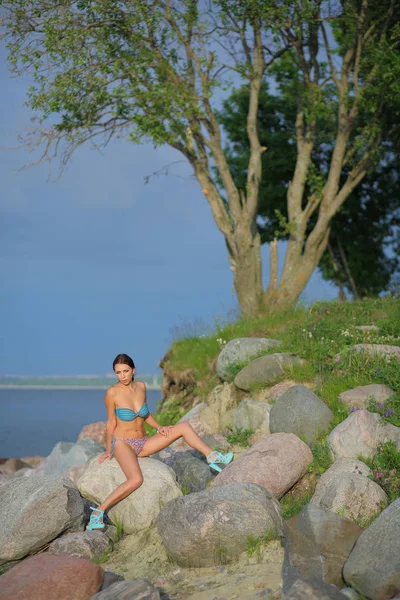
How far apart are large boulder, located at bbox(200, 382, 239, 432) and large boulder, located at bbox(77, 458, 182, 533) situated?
3.32 meters

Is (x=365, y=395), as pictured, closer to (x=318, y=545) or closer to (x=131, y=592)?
(x=318, y=545)

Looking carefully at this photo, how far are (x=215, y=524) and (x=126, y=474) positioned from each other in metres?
1.63

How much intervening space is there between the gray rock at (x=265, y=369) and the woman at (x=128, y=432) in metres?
2.76

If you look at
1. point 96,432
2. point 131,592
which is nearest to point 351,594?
point 131,592

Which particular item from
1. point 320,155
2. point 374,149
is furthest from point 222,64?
point 320,155

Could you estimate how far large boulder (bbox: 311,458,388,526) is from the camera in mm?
7227

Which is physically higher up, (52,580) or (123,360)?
(123,360)

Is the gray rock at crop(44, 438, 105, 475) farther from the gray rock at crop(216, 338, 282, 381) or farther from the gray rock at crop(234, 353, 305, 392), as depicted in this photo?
the gray rock at crop(234, 353, 305, 392)

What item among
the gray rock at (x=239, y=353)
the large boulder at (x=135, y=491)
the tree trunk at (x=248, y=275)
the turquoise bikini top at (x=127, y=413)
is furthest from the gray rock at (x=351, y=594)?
the tree trunk at (x=248, y=275)

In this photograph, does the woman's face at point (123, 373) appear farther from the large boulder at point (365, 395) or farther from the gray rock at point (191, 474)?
the large boulder at point (365, 395)

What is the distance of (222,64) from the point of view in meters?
18.2

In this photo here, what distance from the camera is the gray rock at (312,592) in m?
5.09

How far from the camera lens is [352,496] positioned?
24.0ft

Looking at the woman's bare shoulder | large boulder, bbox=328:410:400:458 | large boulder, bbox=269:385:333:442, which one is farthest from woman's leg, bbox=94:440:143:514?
large boulder, bbox=328:410:400:458
